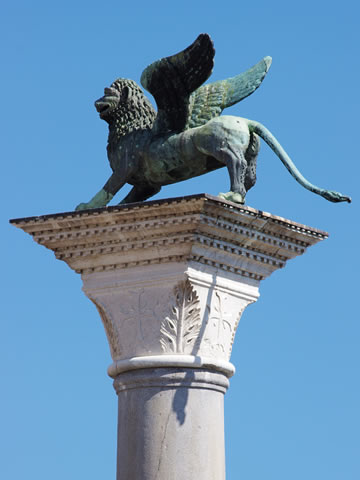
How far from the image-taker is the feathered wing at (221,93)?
13.5 metres

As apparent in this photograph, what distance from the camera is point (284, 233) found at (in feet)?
42.0

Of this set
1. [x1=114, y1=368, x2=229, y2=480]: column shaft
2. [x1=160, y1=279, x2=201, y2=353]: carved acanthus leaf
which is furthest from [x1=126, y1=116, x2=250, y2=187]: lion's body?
[x1=114, y1=368, x2=229, y2=480]: column shaft

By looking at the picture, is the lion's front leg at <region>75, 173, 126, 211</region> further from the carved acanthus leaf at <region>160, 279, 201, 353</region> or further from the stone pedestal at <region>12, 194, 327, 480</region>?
the carved acanthus leaf at <region>160, 279, 201, 353</region>

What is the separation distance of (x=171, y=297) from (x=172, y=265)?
29 cm

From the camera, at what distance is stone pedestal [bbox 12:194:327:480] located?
12.1 m

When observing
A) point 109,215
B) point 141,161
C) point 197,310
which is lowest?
point 197,310

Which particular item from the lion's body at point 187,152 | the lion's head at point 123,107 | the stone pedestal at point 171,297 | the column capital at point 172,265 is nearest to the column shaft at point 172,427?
the stone pedestal at point 171,297

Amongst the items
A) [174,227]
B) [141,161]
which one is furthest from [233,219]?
[141,161]

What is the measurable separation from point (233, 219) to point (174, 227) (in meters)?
0.54

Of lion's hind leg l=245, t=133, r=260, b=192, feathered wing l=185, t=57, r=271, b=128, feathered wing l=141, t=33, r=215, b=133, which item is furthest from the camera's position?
feathered wing l=185, t=57, r=271, b=128

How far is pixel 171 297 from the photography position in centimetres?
1244

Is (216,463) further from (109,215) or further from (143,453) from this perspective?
(109,215)

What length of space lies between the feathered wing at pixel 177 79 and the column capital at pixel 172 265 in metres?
1.38

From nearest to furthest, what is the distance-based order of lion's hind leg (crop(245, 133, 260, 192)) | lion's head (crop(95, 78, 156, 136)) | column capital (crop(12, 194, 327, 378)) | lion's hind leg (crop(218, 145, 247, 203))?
column capital (crop(12, 194, 327, 378))
lion's hind leg (crop(218, 145, 247, 203))
lion's hind leg (crop(245, 133, 260, 192))
lion's head (crop(95, 78, 156, 136))
